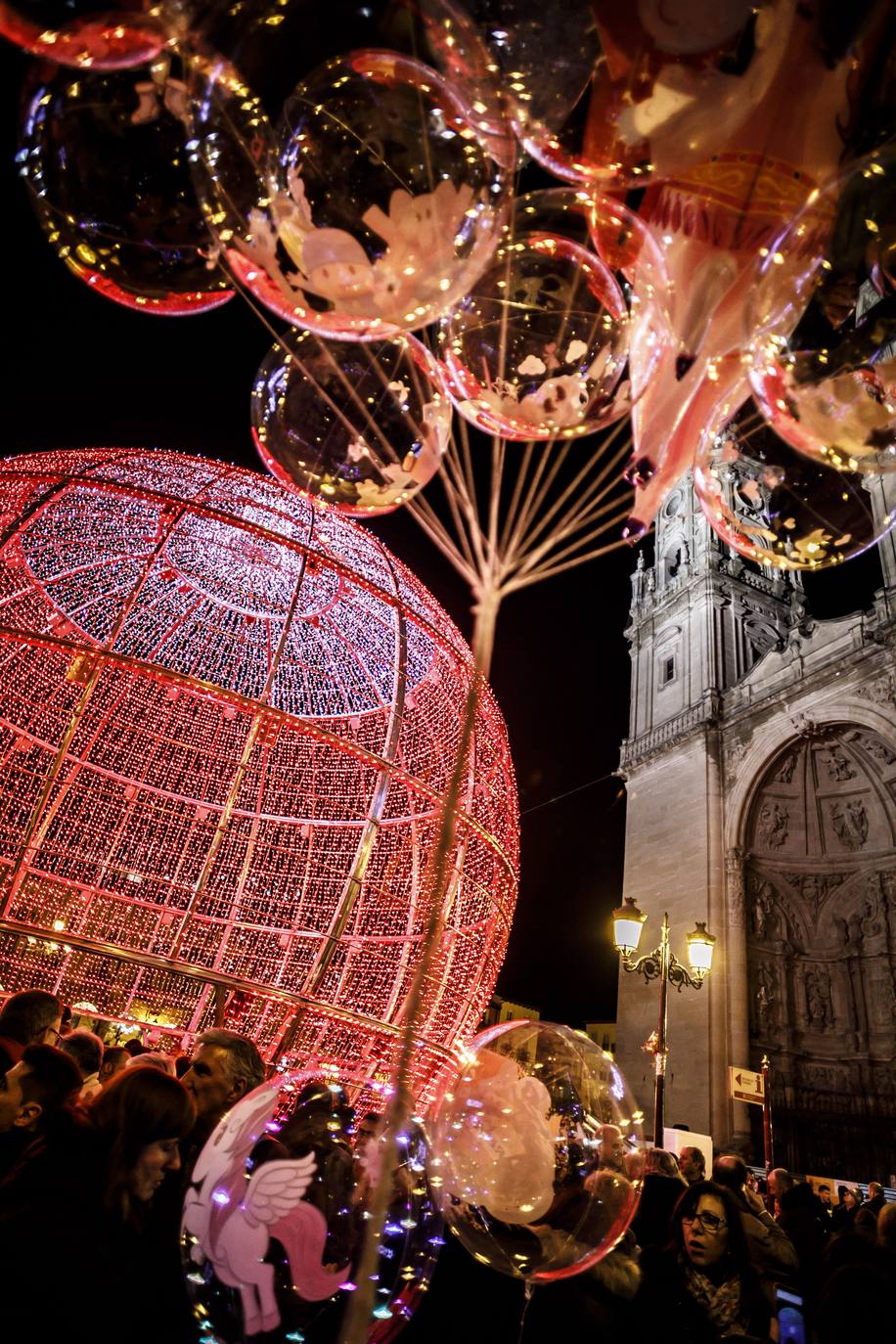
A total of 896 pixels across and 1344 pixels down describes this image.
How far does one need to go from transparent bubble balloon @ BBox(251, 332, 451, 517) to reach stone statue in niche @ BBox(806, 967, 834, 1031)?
1845 cm

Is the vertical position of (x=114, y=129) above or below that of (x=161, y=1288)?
above

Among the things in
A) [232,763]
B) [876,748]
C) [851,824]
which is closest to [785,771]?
[851,824]

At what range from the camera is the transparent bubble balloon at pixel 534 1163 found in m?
2.29

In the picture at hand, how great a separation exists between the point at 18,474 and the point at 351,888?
7.43ft

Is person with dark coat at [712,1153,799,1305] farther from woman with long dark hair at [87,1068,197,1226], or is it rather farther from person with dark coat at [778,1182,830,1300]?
woman with long dark hair at [87,1068,197,1226]

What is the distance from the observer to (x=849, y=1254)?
7.68 ft

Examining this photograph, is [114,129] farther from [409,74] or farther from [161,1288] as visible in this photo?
[161,1288]

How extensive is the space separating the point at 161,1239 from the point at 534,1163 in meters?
1.04

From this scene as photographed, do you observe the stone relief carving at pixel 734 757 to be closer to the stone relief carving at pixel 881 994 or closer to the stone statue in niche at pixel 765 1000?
the stone statue in niche at pixel 765 1000

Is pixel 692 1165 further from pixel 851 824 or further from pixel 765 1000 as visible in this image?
pixel 851 824

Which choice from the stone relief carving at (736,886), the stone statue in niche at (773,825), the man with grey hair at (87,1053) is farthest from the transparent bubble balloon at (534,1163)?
the stone statue in niche at (773,825)

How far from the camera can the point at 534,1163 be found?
7.57ft

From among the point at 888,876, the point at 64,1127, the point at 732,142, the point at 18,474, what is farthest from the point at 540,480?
the point at 888,876

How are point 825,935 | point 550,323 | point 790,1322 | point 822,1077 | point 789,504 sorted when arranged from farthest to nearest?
point 825,935 → point 822,1077 → point 789,504 → point 550,323 → point 790,1322
